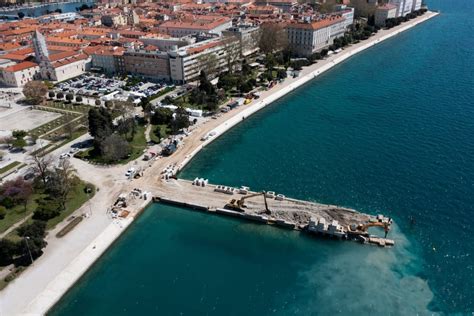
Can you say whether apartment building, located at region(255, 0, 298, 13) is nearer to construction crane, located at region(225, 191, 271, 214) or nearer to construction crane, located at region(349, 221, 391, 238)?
construction crane, located at region(225, 191, 271, 214)

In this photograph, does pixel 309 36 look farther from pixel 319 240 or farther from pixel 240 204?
pixel 319 240

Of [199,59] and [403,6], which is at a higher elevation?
[403,6]

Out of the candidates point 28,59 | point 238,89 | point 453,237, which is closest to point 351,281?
point 453,237

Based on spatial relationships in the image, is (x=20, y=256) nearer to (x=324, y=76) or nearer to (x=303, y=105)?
(x=303, y=105)

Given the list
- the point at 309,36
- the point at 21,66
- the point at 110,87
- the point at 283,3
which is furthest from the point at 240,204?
the point at 283,3

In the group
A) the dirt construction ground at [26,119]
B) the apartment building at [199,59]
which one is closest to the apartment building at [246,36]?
the apartment building at [199,59]

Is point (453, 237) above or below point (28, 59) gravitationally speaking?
below
